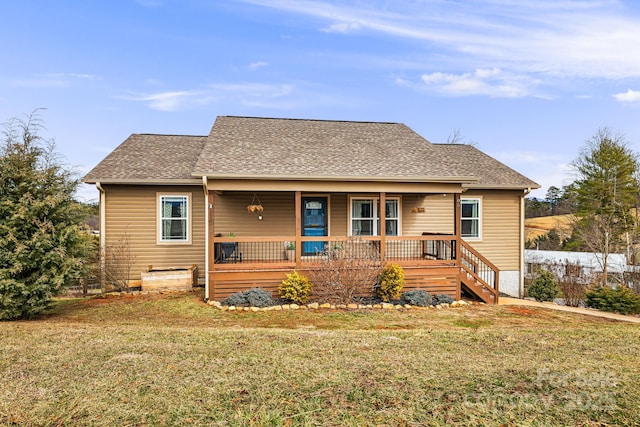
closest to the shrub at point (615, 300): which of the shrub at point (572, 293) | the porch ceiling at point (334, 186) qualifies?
the shrub at point (572, 293)

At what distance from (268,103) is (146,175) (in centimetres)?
1403

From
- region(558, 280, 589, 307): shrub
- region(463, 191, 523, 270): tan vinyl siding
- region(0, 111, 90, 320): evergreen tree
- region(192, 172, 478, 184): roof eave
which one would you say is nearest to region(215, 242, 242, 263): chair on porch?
region(192, 172, 478, 184): roof eave

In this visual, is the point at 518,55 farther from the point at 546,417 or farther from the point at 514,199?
the point at 546,417

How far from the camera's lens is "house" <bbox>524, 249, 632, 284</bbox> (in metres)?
16.8

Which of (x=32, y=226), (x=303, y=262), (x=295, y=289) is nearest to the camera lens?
(x=32, y=226)

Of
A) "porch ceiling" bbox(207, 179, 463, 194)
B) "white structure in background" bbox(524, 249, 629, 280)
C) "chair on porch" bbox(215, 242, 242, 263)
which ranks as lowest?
"white structure in background" bbox(524, 249, 629, 280)

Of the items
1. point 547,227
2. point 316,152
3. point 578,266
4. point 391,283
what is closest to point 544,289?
point 391,283

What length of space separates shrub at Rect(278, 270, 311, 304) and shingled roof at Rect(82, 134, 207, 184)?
399 cm

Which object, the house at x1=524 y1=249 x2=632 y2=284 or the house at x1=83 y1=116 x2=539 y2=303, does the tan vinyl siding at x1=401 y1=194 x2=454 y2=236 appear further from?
the house at x1=524 y1=249 x2=632 y2=284

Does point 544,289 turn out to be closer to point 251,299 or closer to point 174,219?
point 251,299

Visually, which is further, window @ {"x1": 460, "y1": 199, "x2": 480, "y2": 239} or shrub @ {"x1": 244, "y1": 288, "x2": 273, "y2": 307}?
window @ {"x1": 460, "y1": 199, "x2": 480, "y2": 239}

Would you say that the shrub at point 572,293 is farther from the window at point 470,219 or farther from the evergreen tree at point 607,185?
the evergreen tree at point 607,185

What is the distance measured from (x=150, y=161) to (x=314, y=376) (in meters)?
10.7

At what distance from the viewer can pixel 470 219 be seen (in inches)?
542
